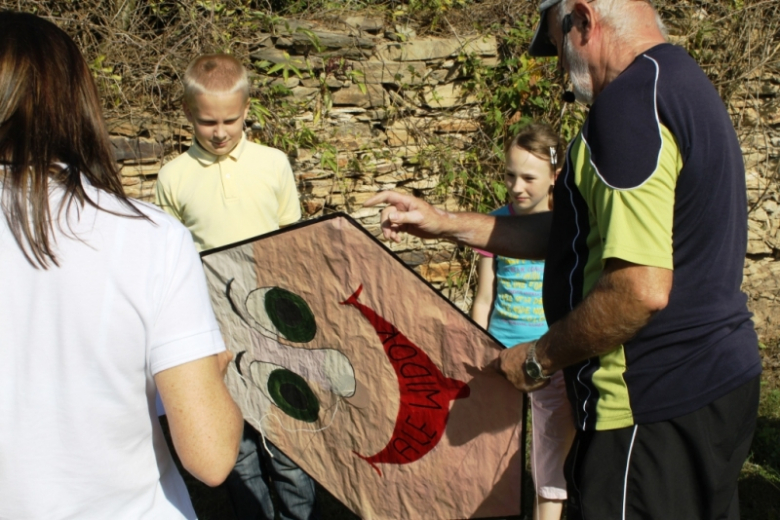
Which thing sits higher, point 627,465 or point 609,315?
point 609,315

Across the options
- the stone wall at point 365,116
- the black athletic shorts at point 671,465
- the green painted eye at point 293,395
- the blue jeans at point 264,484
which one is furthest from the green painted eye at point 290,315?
the stone wall at point 365,116

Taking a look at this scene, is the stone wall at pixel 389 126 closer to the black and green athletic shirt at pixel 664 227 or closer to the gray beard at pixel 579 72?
the gray beard at pixel 579 72

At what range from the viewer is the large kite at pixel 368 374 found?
199 centimetres

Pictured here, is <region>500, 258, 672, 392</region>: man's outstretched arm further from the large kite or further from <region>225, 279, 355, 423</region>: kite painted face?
<region>225, 279, 355, 423</region>: kite painted face

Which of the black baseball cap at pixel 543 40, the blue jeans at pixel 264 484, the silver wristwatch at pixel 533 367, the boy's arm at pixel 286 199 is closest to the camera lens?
the silver wristwatch at pixel 533 367

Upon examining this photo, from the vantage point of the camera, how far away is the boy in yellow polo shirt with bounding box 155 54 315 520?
2646mm

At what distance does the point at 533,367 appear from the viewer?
5.83 ft

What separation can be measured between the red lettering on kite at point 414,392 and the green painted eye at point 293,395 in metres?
0.31

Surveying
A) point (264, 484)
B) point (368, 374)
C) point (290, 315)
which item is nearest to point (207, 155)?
point (290, 315)

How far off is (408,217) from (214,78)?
3.41 feet

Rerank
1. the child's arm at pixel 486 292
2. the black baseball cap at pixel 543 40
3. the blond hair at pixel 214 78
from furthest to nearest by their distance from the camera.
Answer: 1. the child's arm at pixel 486 292
2. the blond hair at pixel 214 78
3. the black baseball cap at pixel 543 40

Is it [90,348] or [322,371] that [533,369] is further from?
[90,348]

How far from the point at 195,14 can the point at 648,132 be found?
12.7 feet

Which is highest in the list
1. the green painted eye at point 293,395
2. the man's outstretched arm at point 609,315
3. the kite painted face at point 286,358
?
the man's outstretched arm at point 609,315
